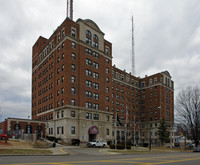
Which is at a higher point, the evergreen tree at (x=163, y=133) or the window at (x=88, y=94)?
the window at (x=88, y=94)

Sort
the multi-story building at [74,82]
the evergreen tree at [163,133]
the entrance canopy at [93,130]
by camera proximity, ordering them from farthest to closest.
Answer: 1. the evergreen tree at [163,133]
2. the entrance canopy at [93,130]
3. the multi-story building at [74,82]

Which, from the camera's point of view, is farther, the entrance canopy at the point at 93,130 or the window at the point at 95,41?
the window at the point at 95,41

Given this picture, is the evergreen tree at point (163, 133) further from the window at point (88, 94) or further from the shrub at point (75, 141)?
the shrub at point (75, 141)

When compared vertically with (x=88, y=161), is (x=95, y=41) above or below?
above

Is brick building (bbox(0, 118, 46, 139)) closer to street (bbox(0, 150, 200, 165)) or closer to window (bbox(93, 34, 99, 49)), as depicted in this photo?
window (bbox(93, 34, 99, 49))

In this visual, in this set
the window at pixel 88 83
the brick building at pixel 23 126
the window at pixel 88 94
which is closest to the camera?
the brick building at pixel 23 126

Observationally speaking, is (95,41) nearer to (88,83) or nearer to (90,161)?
(88,83)

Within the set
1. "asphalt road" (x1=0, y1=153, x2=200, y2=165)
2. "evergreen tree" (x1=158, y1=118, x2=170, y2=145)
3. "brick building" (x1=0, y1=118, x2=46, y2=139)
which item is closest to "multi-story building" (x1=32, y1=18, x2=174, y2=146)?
"brick building" (x1=0, y1=118, x2=46, y2=139)

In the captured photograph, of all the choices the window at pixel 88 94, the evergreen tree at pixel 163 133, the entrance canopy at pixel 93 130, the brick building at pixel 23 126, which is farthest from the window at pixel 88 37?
the evergreen tree at pixel 163 133

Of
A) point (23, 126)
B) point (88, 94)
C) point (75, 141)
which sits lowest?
point (75, 141)

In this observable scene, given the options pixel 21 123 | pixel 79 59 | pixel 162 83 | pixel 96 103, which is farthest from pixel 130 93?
pixel 21 123

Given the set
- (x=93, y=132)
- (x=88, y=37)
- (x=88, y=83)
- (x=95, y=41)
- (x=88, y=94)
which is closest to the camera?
(x=93, y=132)

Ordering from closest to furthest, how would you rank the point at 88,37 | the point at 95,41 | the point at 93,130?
the point at 93,130 → the point at 88,37 → the point at 95,41

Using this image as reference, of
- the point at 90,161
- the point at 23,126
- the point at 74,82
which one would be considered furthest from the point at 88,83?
the point at 90,161
